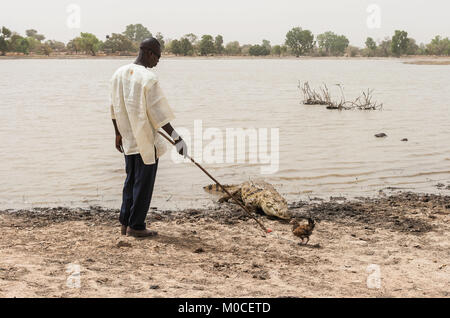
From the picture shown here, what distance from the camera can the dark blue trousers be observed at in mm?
5480

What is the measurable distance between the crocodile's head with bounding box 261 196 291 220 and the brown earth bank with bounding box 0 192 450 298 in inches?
3.9

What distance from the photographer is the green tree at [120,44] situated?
380 ft

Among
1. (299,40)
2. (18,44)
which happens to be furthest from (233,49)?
(18,44)

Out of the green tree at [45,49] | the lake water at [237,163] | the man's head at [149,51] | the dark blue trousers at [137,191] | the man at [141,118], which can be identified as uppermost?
the green tree at [45,49]

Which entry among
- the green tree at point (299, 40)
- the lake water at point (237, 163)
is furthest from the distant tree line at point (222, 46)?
the lake water at point (237, 163)

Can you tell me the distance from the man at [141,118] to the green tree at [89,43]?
381 feet

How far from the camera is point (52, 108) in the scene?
23.9 meters

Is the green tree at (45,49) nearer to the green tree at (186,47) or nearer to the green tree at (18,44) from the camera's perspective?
the green tree at (18,44)

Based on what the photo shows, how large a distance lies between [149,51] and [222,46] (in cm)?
12621

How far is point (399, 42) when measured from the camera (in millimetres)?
118688

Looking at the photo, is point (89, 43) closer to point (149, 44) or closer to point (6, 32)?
point (6, 32)

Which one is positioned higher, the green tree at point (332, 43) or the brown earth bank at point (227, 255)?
the green tree at point (332, 43)

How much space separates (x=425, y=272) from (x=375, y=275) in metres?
0.51
